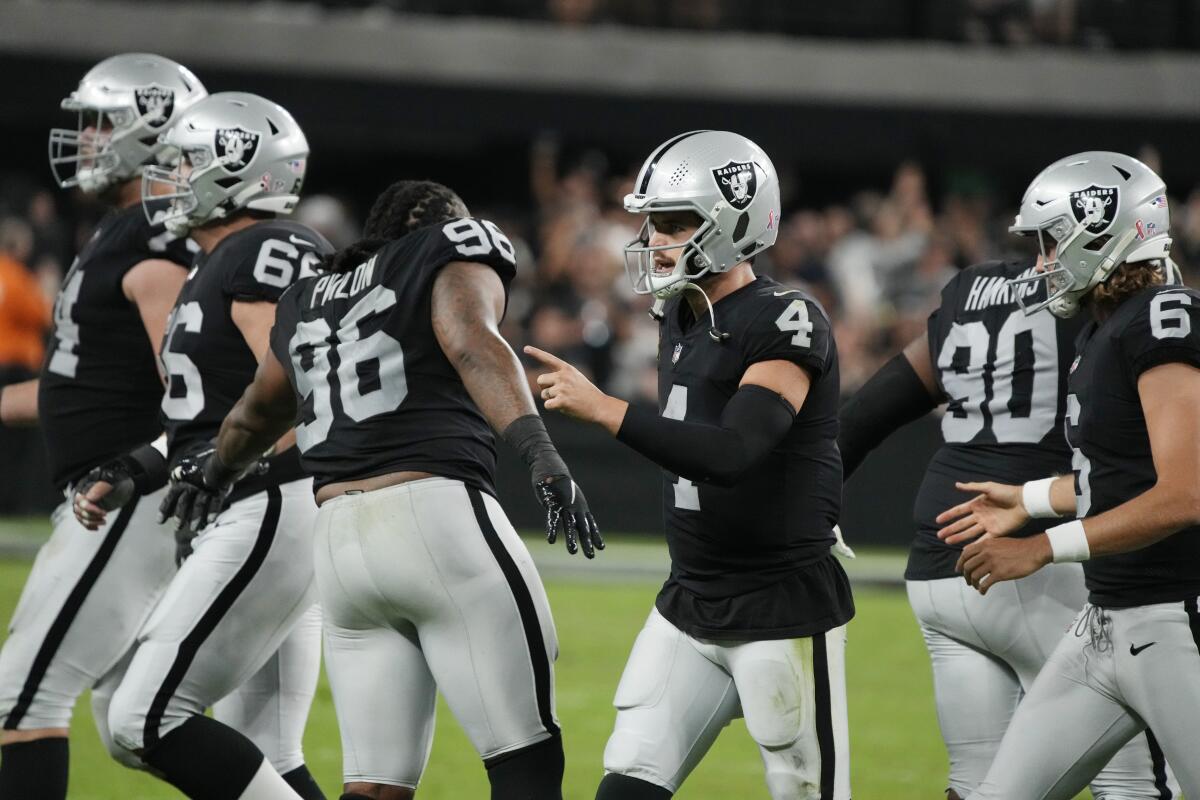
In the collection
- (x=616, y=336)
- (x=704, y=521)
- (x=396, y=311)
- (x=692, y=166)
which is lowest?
(x=616, y=336)

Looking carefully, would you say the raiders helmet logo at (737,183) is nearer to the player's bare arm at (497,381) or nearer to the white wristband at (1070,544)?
the player's bare arm at (497,381)

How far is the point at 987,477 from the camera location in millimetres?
4715

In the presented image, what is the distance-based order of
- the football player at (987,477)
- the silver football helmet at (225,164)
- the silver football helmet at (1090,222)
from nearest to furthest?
the silver football helmet at (1090,222), the football player at (987,477), the silver football helmet at (225,164)

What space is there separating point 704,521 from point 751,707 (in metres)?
0.44

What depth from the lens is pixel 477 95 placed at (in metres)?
16.1

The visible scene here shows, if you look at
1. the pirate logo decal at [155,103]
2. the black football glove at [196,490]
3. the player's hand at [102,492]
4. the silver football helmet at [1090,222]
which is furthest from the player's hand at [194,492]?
the silver football helmet at [1090,222]

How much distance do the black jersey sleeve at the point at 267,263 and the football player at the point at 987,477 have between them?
1.57 m

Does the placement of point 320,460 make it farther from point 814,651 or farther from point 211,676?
point 814,651

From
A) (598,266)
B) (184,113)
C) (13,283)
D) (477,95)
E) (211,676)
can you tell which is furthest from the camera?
(477,95)

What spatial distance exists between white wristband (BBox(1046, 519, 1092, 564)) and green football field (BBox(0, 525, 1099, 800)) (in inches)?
85.8

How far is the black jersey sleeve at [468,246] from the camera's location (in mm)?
4020

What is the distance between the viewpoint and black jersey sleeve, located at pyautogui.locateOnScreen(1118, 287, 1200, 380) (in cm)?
381

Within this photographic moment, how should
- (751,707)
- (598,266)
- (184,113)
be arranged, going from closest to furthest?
(751,707), (184,113), (598,266)

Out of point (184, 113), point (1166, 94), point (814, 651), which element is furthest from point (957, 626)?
point (1166, 94)
